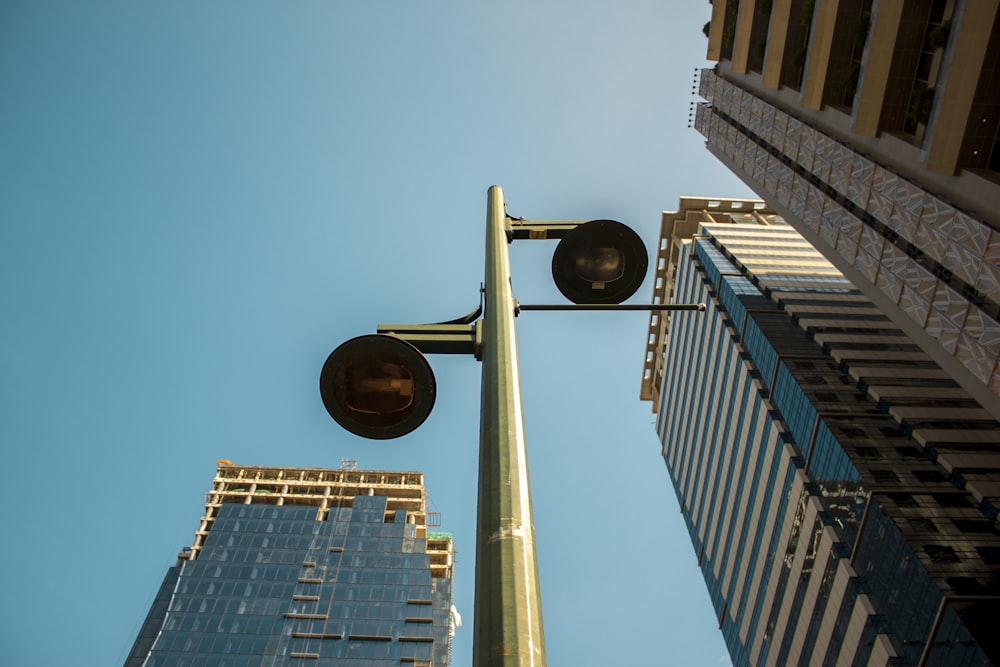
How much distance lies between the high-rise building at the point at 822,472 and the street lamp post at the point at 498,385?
3338cm

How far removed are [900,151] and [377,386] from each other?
985 inches

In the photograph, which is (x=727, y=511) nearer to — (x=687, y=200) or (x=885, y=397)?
(x=885, y=397)

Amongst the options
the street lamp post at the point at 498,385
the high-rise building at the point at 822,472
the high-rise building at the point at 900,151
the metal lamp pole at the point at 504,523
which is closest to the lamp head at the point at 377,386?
the street lamp post at the point at 498,385

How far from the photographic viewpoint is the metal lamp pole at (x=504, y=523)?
3117 mm

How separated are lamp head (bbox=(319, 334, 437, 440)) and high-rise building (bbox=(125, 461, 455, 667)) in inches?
2728

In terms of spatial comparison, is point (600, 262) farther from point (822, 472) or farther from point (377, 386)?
point (822, 472)

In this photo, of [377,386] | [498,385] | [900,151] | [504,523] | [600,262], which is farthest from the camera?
[900,151]

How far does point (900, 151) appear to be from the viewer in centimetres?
2402

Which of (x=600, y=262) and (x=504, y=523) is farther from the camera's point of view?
(x=600, y=262)

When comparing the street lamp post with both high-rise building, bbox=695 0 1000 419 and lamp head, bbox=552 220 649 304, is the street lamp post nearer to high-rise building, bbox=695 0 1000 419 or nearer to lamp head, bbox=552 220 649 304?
lamp head, bbox=552 220 649 304

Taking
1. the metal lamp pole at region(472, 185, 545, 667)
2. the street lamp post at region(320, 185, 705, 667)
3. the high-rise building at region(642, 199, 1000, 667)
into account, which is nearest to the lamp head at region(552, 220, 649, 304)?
the street lamp post at region(320, 185, 705, 667)

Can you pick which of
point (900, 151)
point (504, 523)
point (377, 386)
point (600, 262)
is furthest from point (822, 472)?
point (504, 523)

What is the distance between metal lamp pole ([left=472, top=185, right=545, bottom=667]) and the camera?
312cm

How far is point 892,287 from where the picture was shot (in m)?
25.1
